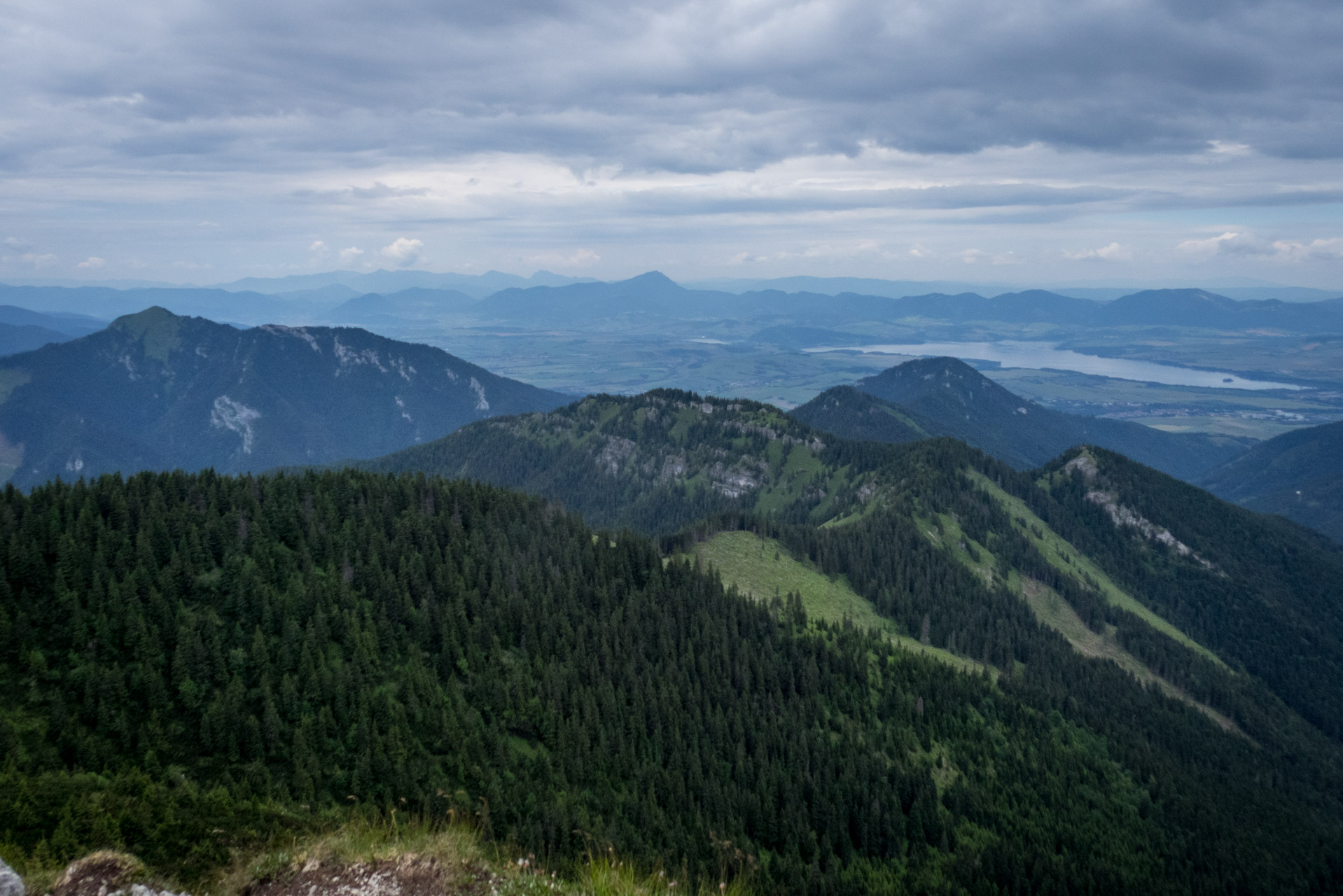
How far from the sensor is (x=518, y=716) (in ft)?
296

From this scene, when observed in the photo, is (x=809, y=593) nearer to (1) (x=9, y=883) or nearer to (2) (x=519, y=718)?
(2) (x=519, y=718)

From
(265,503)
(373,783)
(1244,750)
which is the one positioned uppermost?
(265,503)

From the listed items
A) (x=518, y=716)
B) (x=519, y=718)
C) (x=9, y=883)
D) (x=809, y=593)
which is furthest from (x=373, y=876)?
(x=809, y=593)

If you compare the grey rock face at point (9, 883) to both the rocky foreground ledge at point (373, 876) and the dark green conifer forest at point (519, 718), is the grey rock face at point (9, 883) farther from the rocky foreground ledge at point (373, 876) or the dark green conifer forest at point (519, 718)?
the dark green conifer forest at point (519, 718)

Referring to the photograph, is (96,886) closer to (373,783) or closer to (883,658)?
(373,783)

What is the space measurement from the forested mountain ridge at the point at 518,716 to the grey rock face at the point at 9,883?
6703 millimetres

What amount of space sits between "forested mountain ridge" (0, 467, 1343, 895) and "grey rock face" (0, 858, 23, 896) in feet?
22.0

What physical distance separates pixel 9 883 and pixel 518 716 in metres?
72.7

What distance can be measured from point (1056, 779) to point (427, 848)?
428 feet

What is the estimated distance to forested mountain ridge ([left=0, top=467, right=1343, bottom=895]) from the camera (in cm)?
6291

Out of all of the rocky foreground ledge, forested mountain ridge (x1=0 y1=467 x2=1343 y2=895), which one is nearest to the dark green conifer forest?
forested mountain ridge (x1=0 y1=467 x2=1343 y2=895)

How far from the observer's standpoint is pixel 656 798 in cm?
8688

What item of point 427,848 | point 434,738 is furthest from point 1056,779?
point 427,848

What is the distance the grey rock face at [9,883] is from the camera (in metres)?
20.4
